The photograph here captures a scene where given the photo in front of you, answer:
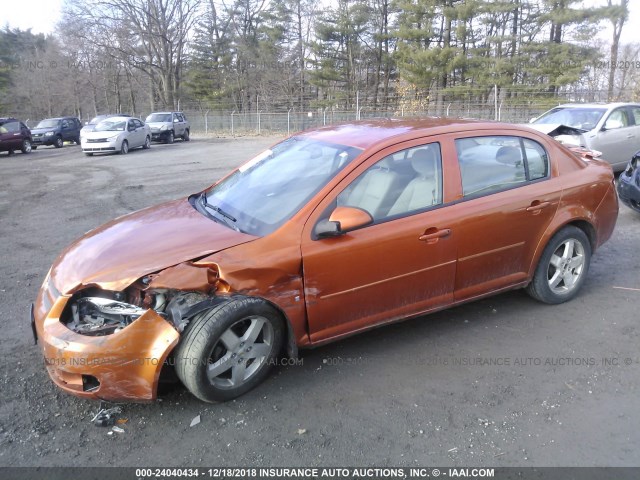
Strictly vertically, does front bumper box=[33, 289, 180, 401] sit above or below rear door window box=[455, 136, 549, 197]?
below

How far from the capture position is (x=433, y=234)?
350 centimetres

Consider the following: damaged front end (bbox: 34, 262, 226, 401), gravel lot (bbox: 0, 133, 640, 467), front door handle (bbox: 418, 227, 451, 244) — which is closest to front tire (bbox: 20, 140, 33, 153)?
gravel lot (bbox: 0, 133, 640, 467)

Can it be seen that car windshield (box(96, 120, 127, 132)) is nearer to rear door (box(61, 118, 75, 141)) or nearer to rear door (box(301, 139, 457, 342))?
rear door (box(61, 118, 75, 141))

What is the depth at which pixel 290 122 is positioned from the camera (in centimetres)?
3375

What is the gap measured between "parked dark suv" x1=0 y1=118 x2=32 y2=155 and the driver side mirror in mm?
21708

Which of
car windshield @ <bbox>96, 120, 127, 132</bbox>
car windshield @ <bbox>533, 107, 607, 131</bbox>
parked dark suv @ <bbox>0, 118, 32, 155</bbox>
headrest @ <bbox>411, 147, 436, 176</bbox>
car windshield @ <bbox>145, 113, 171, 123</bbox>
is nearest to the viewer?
headrest @ <bbox>411, 147, 436, 176</bbox>

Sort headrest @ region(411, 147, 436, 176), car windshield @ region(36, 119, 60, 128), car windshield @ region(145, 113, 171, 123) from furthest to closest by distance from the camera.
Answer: car windshield @ region(145, 113, 171, 123) → car windshield @ region(36, 119, 60, 128) → headrest @ region(411, 147, 436, 176)

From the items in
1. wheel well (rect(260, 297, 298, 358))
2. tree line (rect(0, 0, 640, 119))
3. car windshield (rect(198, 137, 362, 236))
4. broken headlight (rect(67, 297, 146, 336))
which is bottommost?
wheel well (rect(260, 297, 298, 358))

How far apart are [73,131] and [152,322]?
27578 millimetres

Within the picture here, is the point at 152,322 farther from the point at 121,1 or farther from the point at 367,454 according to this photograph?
the point at 121,1

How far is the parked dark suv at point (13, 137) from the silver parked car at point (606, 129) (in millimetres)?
20004

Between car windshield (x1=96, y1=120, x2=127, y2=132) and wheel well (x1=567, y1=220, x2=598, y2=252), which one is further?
car windshield (x1=96, y1=120, x2=127, y2=132)

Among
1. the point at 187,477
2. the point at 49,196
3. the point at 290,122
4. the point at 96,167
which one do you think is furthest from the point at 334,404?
the point at 290,122

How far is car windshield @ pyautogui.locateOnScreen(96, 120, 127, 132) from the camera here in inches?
791
